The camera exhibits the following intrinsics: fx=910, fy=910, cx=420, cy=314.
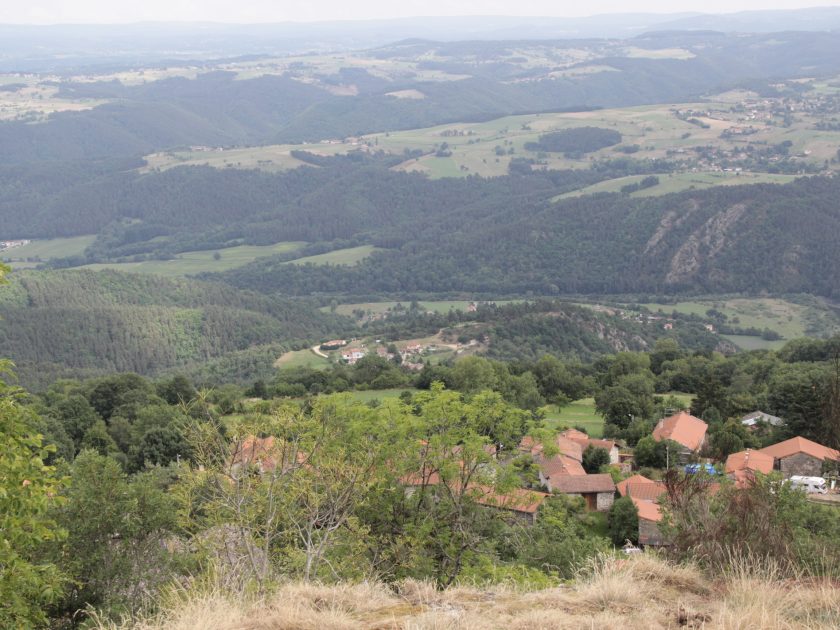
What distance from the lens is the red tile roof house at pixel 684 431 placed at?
151 ft

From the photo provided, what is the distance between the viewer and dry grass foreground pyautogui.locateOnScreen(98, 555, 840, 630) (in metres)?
10.1

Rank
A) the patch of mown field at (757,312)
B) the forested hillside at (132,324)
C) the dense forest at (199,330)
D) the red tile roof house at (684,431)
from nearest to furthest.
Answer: the red tile roof house at (684,431) → the dense forest at (199,330) → the forested hillside at (132,324) → the patch of mown field at (757,312)

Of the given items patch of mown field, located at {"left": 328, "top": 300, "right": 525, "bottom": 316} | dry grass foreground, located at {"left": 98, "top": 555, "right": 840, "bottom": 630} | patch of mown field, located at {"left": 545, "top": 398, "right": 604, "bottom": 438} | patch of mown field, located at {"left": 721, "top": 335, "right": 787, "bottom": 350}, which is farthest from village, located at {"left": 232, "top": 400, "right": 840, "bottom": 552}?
patch of mown field, located at {"left": 328, "top": 300, "right": 525, "bottom": 316}

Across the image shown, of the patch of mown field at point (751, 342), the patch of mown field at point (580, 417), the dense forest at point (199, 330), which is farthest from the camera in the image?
the patch of mown field at point (751, 342)

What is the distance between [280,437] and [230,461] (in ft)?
6.91

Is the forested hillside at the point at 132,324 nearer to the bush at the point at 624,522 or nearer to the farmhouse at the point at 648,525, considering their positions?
the bush at the point at 624,522

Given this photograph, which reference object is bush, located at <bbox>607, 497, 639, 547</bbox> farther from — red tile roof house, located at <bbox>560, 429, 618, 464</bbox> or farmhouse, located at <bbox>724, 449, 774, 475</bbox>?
red tile roof house, located at <bbox>560, 429, 618, 464</bbox>

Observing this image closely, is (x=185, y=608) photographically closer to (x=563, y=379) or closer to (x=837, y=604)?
(x=837, y=604)

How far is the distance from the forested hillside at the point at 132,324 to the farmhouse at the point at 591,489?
2767 inches

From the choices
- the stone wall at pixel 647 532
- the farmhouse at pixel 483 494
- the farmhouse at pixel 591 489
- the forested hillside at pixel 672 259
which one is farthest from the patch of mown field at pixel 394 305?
the farmhouse at pixel 483 494

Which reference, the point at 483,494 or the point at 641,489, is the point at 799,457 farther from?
the point at 483,494

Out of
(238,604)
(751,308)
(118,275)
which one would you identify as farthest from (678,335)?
(238,604)

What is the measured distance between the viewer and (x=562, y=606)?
433 inches

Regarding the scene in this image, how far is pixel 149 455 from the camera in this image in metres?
46.3
